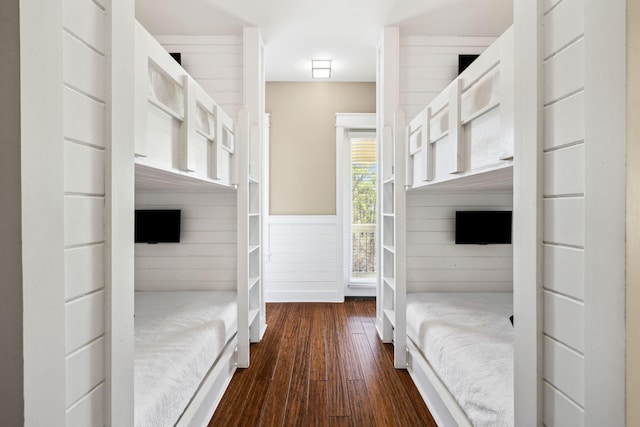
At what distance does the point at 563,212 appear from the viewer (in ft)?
2.66

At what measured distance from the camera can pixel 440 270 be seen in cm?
311

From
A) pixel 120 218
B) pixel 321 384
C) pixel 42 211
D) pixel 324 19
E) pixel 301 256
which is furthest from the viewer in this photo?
pixel 301 256

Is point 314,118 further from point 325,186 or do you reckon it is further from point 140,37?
point 140,37

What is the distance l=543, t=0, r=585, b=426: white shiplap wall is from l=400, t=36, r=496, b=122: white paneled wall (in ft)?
7.64

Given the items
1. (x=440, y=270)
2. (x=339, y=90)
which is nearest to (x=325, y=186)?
(x=339, y=90)

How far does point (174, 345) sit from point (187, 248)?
62.0 inches

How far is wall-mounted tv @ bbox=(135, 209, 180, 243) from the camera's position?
10.1ft

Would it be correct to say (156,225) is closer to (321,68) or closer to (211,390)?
(211,390)

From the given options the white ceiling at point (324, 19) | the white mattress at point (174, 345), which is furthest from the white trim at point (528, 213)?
the white ceiling at point (324, 19)

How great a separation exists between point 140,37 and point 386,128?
228cm

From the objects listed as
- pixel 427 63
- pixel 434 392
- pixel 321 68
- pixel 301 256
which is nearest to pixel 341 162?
pixel 321 68

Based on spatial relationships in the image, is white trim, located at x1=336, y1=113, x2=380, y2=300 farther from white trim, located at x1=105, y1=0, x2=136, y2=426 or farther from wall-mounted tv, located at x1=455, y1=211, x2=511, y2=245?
white trim, located at x1=105, y1=0, x2=136, y2=426

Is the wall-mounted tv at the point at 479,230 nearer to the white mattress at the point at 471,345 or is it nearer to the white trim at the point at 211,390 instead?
the white mattress at the point at 471,345

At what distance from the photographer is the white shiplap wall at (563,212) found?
0.76 m
